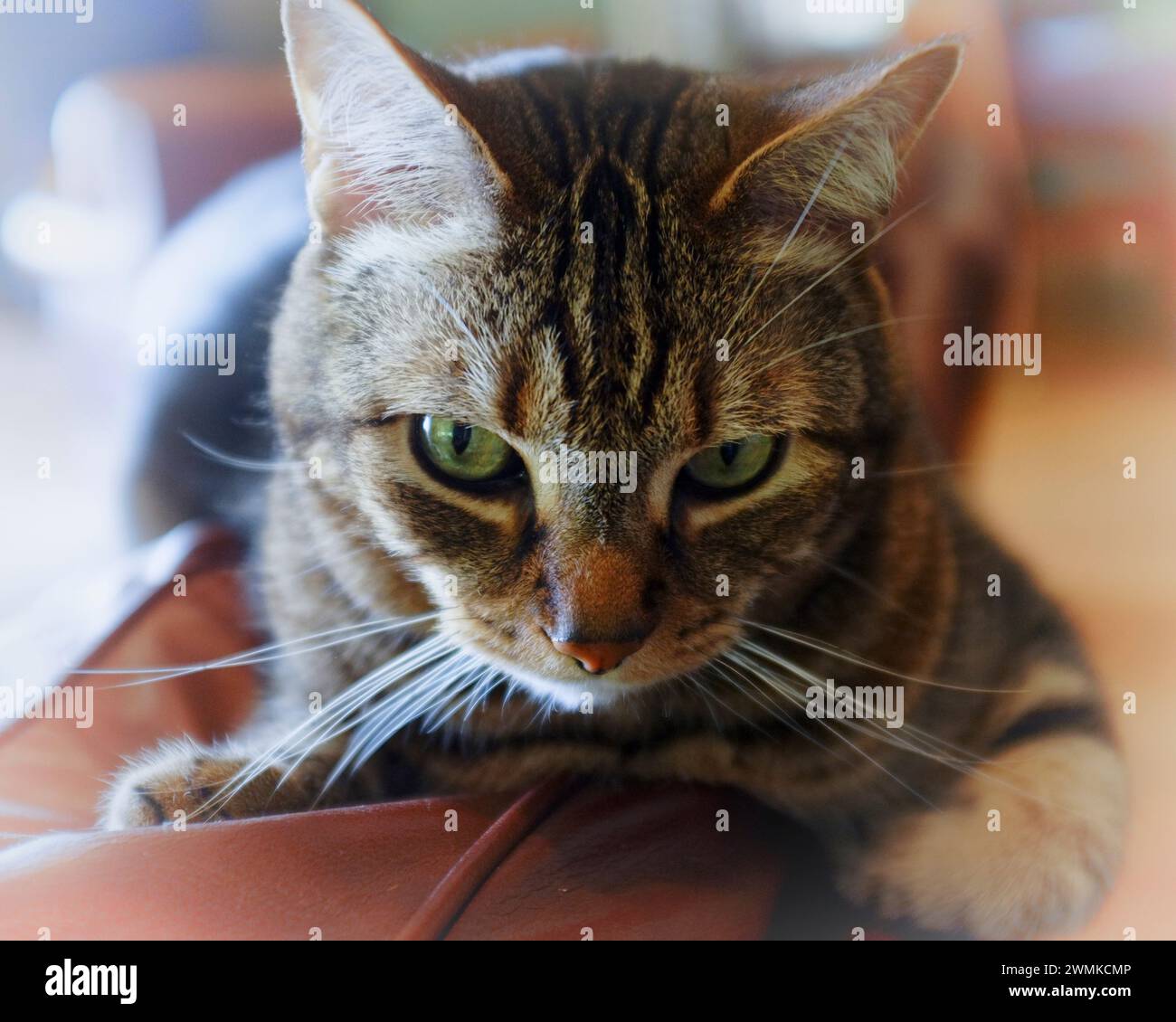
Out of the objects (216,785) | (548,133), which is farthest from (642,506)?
(216,785)

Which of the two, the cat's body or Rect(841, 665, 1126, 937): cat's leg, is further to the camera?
Rect(841, 665, 1126, 937): cat's leg

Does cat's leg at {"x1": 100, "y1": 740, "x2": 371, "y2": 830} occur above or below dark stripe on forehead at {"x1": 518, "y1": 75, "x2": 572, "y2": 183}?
below

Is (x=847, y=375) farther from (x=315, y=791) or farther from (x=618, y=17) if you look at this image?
(x=315, y=791)

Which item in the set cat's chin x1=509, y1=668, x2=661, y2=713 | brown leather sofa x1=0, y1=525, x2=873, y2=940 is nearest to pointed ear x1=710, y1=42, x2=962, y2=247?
cat's chin x1=509, y1=668, x2=661, y2=713

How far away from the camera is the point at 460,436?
2.10ft

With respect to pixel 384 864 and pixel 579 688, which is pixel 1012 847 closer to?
pixel 579 688

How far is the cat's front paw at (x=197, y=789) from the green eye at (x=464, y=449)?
28 centimetres

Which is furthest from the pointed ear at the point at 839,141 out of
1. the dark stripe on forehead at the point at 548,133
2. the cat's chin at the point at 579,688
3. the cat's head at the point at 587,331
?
the cat's chin at the point at 579,688

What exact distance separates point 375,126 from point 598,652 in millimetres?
363

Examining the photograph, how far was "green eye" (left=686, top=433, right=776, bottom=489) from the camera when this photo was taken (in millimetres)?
648

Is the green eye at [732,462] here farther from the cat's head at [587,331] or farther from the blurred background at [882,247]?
the blurred background at [882,247]

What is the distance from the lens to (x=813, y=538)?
73 cm

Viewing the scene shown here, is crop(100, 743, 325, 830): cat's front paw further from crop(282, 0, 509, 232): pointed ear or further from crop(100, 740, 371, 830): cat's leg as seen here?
crop(282, 0, 509, 232): pointed ear

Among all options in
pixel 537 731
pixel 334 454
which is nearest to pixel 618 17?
pixel 334 454
